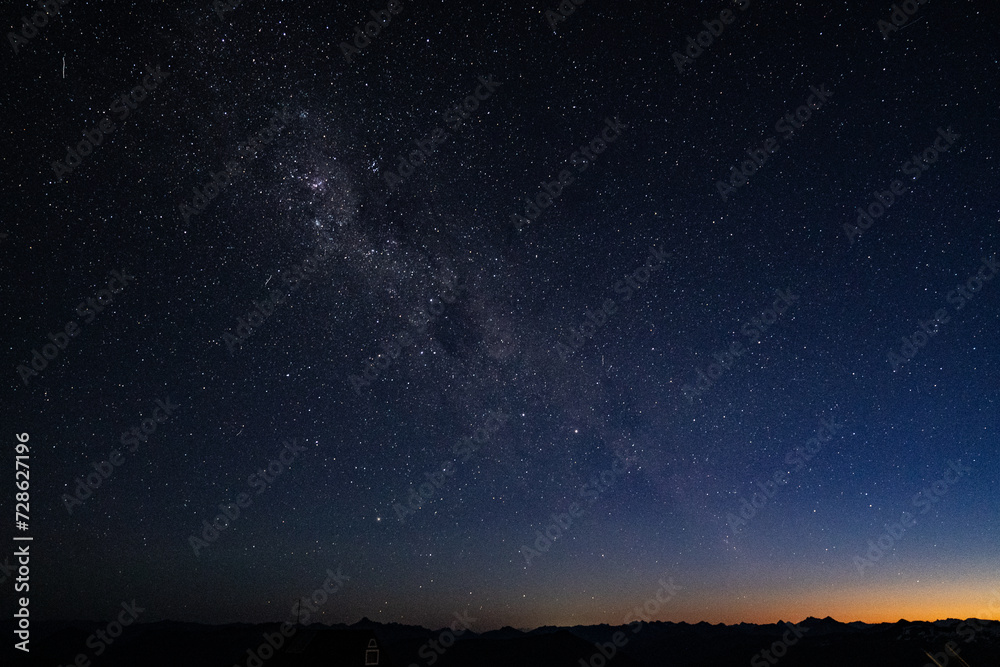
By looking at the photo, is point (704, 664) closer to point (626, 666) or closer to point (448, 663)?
point (626, 666)

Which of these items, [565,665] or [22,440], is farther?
[565,665]

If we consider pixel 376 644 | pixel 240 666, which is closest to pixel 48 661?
pixel 240 666

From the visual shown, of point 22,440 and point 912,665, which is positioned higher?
point 22,440

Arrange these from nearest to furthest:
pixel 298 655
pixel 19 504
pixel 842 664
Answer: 1. pixel 19 504
2. pixel 298 655
3. pixel 842 664

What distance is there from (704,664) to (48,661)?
196 metres

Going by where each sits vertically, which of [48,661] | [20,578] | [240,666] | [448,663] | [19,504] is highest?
[19,504]

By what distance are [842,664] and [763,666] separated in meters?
28.2

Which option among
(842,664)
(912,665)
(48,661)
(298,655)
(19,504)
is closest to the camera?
(19,504)

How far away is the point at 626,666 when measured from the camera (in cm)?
18162

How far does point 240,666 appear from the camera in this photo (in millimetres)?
28281

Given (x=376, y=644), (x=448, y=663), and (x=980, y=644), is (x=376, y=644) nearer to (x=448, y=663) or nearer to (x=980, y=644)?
(x=448, y=663)

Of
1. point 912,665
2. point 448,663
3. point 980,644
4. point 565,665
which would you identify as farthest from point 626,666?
point 980,644

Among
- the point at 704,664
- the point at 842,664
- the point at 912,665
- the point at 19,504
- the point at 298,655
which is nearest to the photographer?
the point at 19,504

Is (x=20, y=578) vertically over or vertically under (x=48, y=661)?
over
